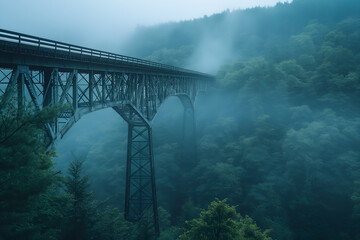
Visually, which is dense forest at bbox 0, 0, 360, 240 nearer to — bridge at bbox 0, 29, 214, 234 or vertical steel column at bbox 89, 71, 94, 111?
bridge at bbox 0, 29, 214, 234

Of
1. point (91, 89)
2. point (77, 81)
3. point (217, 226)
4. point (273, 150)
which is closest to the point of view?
point (77, 81)

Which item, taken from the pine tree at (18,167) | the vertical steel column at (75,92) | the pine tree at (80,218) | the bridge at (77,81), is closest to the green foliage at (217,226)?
the pine tree at (80,218)

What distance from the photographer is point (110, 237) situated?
11172 mm

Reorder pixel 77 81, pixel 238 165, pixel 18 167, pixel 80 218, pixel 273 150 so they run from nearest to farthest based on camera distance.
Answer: pixel 18 167
pixel 80 218
pixel 77 81
pixel 273 150
pixel 238 165

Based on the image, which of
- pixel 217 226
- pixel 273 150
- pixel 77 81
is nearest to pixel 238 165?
pixel 273 150

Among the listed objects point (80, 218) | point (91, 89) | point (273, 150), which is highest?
point (91, 89)

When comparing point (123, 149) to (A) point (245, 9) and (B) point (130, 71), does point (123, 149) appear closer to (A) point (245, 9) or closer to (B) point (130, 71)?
(B) point (130, 71)

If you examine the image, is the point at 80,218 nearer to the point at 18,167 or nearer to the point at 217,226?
the point at 18,167

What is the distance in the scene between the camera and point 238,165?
29406mm

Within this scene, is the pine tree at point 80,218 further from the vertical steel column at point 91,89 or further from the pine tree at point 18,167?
the pine tree at point 18,167

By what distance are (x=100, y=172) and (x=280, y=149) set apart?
26.3 m

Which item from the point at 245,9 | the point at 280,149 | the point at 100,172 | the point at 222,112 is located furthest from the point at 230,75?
the point at 245,9

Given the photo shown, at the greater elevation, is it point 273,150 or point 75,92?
point 75,92

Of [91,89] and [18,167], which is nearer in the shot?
[18,167]
